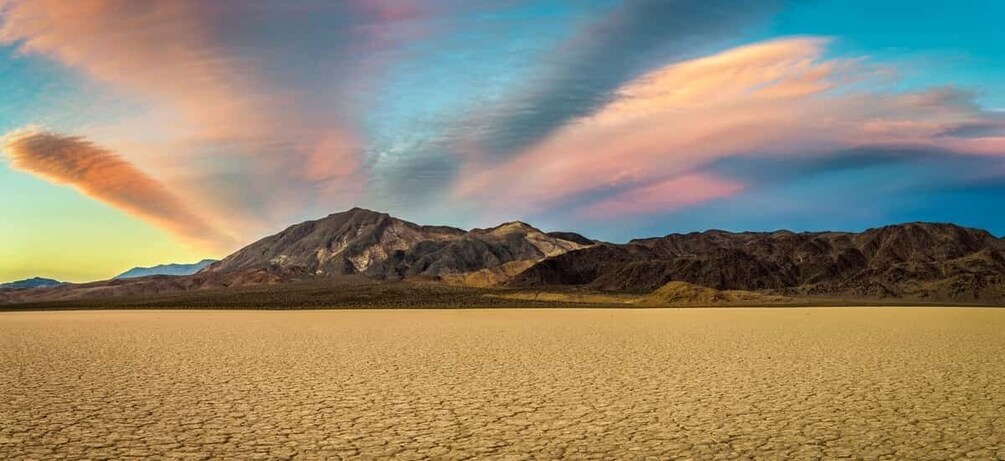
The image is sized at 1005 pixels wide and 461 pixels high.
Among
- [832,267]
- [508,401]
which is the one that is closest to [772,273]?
[832,267]

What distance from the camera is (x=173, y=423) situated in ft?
30.0

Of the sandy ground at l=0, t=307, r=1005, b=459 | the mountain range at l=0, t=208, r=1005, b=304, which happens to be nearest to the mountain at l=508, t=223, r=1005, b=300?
the mountain range at l=0, t=208, r=1005, b=304

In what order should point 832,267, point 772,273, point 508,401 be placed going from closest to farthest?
point 508,401, point 772,273, point 832,267

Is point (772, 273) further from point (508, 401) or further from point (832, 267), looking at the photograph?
point (508, 401)

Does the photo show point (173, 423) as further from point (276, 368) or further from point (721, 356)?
point (721, 356)

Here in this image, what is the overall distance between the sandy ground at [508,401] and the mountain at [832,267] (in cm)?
8589

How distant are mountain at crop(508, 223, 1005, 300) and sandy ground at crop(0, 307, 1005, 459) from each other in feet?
282

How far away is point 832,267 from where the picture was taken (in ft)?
401

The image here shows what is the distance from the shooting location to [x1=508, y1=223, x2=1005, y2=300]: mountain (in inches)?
3735

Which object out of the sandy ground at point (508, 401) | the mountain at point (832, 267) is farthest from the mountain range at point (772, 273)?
the sandy ground at point (508, 401)

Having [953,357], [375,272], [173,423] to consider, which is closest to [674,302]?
[953,357]

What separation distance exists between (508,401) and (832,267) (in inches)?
4920

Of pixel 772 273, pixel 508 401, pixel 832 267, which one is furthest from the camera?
pixel 832 267

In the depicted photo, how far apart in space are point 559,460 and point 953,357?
47.2 ft
